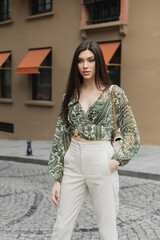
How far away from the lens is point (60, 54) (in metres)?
14.1

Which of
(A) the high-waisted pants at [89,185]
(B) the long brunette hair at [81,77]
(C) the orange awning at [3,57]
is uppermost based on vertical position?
(C) the orange awning at [3,57]

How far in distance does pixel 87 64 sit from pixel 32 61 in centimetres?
1226

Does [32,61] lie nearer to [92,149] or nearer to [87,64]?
[87,64]

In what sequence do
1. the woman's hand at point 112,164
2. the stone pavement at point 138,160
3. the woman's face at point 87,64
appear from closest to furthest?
the woman's hand at point 112,164 < the woman's face at point 87,64 < the stone pavement at point 138,160

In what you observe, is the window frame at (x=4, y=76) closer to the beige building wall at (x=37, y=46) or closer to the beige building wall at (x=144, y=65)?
the beige building wall at (x=37, y=46)

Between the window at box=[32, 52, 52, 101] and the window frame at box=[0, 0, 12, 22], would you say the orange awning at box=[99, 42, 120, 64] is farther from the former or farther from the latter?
the window frame at box=[0, 0, 12, 22]

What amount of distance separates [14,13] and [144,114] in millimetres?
8090

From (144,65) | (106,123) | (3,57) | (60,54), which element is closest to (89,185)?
(106,123)

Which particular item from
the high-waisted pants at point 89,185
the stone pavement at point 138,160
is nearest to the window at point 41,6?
the stone pavement at point 138,160

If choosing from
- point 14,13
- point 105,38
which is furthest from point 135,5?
point 14,13

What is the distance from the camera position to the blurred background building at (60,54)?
453 inches

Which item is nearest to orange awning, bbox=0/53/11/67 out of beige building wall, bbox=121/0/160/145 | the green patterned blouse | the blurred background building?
the blurred background building

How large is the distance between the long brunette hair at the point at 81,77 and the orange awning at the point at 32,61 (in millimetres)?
11486

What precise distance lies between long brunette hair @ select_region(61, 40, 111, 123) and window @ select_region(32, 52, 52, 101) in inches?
470
